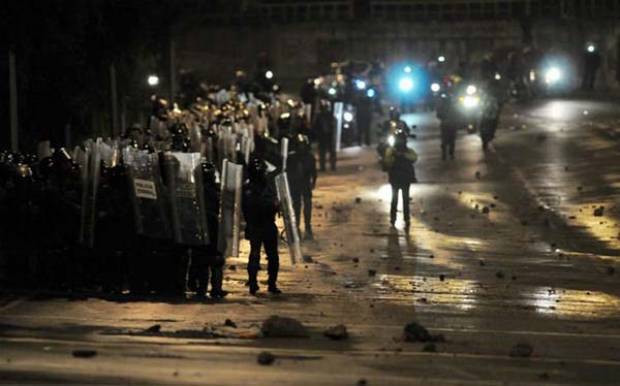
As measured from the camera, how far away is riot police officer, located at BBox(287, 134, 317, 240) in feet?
78.9

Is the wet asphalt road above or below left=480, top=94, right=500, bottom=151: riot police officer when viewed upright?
below

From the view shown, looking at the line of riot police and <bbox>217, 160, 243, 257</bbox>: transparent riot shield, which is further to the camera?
<bbox>217, 160, 243, 257</bbox>: transparent riot shield

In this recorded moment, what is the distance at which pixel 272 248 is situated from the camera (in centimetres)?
1769

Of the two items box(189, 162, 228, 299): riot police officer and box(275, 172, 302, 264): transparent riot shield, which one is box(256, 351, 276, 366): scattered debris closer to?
box(189, 162, 228, 299): riot police officer

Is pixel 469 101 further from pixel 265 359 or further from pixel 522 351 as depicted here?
pixel 265 359

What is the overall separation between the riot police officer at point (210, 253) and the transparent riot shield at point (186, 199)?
114mm

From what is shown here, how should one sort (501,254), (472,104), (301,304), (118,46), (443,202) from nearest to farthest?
1. (301,304)
2. (501,254)
3. (443,202)
4. (118,46)
5. (472,104)

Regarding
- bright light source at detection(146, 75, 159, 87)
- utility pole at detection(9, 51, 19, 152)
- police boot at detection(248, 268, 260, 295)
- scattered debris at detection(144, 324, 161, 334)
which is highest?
bright light source at detection(146, 75, 159, 87)

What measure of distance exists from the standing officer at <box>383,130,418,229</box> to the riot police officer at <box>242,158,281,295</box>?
26.3ft

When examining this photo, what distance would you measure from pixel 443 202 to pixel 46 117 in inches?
308

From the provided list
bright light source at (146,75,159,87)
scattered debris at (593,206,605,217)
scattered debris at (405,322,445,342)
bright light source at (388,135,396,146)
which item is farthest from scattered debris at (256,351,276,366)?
bright light source at (146,75,159,87)

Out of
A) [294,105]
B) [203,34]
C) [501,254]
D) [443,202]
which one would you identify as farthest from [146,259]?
[203,34]

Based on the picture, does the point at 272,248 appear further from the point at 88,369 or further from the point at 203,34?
the point at 203,34

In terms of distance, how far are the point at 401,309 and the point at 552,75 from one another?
150 feet
